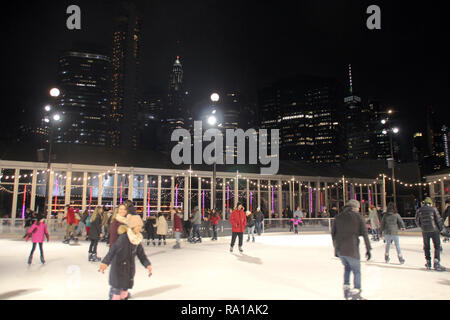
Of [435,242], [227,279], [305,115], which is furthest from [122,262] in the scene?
[305,115]

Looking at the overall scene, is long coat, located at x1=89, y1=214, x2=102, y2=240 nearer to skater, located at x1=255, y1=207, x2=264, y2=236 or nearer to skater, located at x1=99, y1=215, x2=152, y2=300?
skater, located at x1=99, y1=215, x2=152, y2=300

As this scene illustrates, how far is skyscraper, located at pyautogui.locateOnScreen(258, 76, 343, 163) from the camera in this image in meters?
152

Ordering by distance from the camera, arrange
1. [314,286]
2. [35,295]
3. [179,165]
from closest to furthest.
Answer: [35,295] → [314,286] → [179,165]

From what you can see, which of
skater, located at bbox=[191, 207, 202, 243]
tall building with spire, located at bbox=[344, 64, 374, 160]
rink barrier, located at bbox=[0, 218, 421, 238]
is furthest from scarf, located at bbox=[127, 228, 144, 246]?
tall building with spire, located at bbox=[344, 64, 374, 160]

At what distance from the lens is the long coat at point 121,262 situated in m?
4.44

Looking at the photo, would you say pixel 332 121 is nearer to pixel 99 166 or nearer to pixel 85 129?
pixel 85 129

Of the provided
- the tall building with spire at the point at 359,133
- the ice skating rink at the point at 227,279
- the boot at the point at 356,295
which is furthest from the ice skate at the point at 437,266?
the tall building with spire at the point at 359,133

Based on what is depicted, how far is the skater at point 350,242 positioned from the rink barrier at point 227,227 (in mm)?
11421

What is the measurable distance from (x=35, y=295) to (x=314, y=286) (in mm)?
4529

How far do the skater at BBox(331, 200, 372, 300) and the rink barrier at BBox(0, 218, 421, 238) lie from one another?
37.5 ft

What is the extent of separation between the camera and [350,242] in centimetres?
532

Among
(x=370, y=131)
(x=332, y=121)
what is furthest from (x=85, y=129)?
(x=370, y=131)

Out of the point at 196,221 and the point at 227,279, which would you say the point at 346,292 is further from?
the point at 196,221
